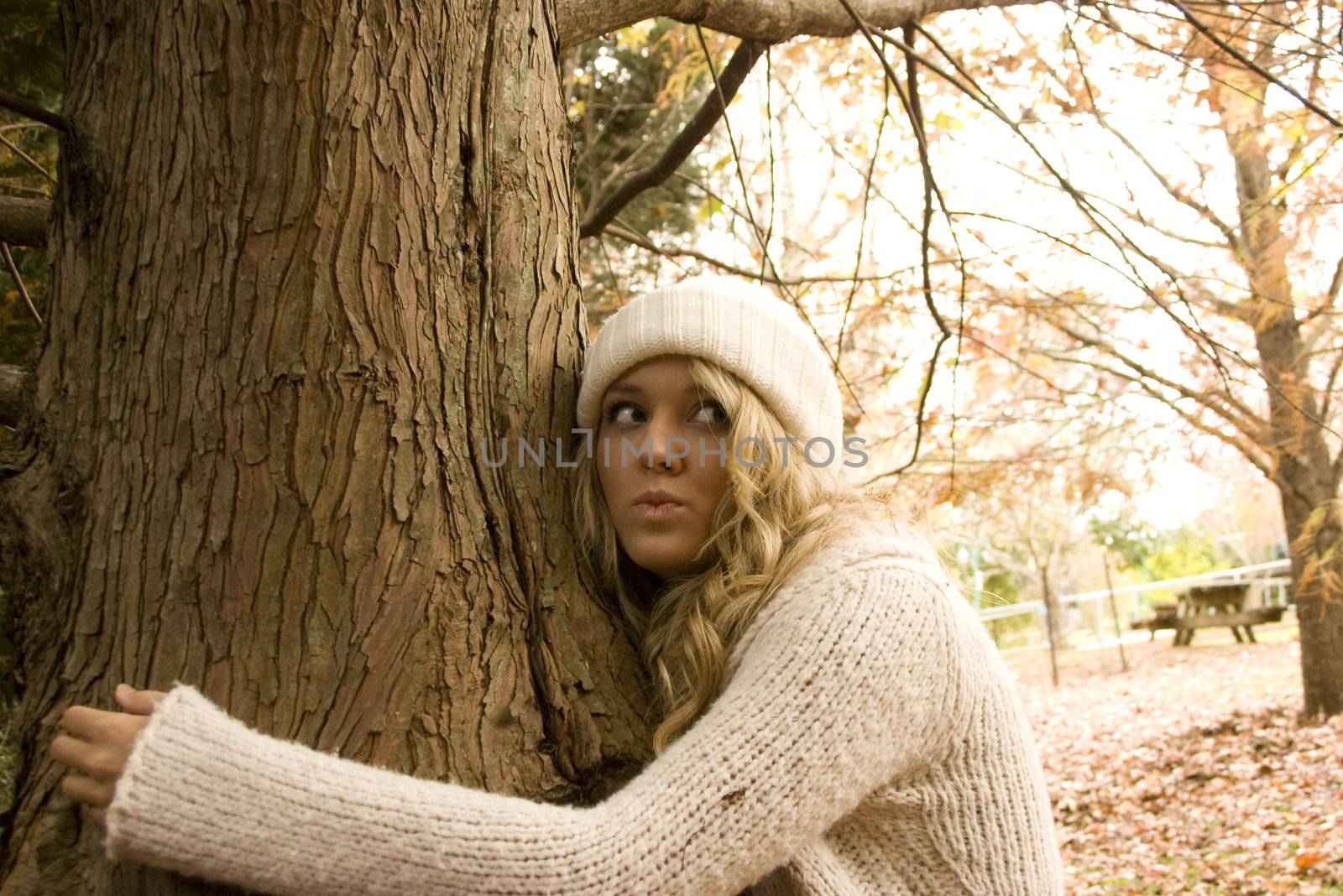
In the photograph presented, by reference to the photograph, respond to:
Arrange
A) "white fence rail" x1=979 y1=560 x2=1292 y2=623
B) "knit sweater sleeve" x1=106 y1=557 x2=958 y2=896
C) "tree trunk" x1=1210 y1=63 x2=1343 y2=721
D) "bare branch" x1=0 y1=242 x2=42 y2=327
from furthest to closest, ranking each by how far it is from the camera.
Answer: "white fence rail" x1=979 y1=560 x2=1292 y2=623 < "tree trunk" x1=1210 y1=63 x2=1343 y2=721 < "bare branch" x1=0 y1=242 x2=42 y2=327 < "knit sweater sleeve" x1=106 y1=557 x2=958 y2=896

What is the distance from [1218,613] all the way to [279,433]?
1538 cm

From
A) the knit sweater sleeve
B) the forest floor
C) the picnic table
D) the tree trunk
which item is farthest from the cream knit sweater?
the picnic table

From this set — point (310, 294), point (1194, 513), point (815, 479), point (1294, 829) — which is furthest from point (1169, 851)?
point (1194, 513)

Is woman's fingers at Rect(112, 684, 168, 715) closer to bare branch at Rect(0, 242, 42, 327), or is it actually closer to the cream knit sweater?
the cream knit sweater

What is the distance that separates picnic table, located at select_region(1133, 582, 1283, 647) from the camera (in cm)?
1348

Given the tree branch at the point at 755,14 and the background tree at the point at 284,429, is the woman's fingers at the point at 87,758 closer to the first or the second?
the background tree at the point at 284,429

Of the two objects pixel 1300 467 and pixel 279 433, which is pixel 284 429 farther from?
pixel 1300 467

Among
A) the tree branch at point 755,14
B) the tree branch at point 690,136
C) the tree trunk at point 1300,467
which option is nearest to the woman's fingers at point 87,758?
the tree branch at point 755,14

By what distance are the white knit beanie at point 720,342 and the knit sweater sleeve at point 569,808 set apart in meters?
0.53

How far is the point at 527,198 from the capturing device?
6.13 ft

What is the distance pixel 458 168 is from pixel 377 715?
2.92 feet

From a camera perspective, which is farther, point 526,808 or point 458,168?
point 458,168

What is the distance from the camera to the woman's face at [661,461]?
6.25 feet

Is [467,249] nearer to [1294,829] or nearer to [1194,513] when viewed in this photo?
[1294,829]
